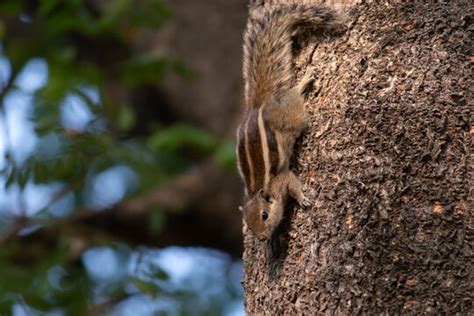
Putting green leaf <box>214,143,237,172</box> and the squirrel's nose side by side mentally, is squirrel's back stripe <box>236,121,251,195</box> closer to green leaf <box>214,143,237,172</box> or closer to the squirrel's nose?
the squirrel's nose

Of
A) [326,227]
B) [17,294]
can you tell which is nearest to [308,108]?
[326,227]

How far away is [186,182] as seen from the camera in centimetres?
796

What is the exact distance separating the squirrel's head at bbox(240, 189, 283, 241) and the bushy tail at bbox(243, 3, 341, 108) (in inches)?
16.9

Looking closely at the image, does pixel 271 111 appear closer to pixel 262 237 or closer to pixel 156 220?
pixel 262 237

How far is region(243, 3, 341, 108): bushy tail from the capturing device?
373cm

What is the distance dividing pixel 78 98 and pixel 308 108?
373cm

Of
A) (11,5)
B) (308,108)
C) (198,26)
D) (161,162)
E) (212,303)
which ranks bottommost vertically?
(212,303)

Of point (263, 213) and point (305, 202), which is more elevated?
point (305, 202)

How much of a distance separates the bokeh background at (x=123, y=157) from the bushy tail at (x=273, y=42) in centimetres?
198

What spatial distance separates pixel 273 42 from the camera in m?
3.90

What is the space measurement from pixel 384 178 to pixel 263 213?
710mm

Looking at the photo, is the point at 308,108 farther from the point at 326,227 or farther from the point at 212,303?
the point at 212,303

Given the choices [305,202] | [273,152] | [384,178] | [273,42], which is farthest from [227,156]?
[384,178]

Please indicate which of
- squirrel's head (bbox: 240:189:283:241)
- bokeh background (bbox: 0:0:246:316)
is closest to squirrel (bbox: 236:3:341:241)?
squirrel's head (bbox: 240:189:283:241)
